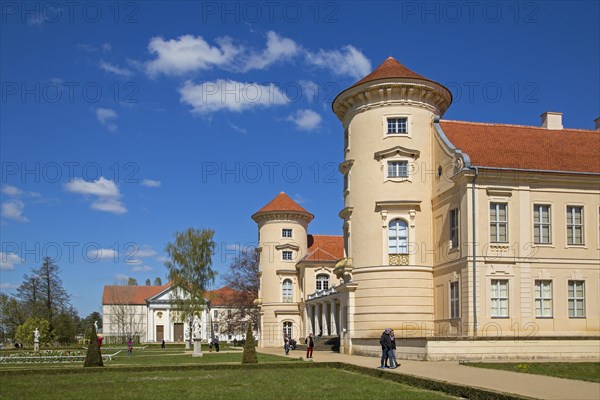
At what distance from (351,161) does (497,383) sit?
23.5 meters

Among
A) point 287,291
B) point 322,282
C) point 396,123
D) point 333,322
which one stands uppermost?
point 396,123

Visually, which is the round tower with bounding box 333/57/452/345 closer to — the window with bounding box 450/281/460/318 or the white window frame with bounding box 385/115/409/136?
the white window frame with bounding box 385/115/409/136

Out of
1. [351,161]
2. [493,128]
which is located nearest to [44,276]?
[351,161]

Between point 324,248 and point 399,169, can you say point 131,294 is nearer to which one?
point 324,248

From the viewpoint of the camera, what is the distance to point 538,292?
110 feet

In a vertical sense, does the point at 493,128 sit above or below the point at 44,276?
above

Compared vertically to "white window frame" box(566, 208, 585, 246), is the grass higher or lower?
lower

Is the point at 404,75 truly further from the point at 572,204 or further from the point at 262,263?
the point at 262,263

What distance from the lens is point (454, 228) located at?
115 ft

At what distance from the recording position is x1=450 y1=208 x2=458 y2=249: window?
34750 mm

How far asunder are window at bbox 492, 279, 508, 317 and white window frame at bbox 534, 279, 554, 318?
1.70m

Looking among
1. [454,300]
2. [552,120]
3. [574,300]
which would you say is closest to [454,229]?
[454,300]

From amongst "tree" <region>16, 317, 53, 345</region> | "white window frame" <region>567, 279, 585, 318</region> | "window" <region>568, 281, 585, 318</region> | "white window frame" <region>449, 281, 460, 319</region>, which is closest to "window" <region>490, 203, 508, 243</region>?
"white window frame" <region>449, 281, 460, 319</region>

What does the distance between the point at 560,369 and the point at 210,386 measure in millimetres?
11816
